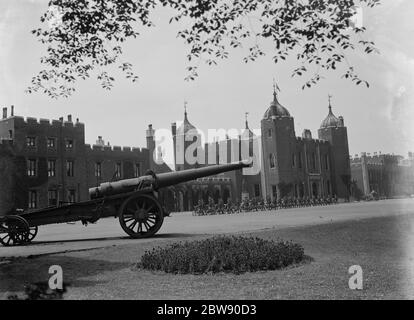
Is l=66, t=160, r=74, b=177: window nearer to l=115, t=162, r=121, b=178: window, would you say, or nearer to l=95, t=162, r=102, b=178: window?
l=95, t=162, r=102, b=178: window

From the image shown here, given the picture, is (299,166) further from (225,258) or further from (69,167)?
(225,258)

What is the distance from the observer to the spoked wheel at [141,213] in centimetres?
1083

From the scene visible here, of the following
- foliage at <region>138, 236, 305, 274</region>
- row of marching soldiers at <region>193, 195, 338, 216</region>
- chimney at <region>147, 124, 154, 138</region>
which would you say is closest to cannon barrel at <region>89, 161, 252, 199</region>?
chimney at <region>147, 124, 154, 138</region>

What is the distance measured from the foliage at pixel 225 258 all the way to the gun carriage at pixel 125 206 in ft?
13.1

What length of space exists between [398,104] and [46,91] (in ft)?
16.0

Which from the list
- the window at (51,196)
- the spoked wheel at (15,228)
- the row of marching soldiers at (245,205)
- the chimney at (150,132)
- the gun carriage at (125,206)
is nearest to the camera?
the chimney at (150,132)

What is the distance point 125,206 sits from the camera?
10.9 m

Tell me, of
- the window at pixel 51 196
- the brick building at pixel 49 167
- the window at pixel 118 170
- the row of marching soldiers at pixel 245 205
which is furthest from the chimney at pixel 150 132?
the row of marching soldiers at pixel 245 205

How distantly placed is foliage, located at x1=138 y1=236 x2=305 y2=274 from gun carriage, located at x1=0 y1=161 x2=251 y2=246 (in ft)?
13.1

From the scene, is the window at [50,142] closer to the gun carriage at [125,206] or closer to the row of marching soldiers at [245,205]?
the gun carriage at [125,206]

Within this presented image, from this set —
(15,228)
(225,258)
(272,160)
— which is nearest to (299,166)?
(272,160)

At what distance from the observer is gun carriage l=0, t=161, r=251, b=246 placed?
10453 millimetres

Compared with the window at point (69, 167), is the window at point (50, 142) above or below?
above

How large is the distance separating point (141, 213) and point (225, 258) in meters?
5.04
